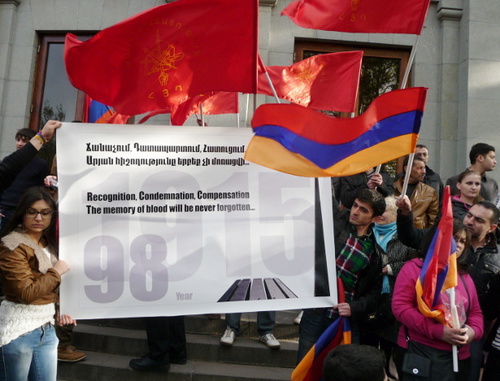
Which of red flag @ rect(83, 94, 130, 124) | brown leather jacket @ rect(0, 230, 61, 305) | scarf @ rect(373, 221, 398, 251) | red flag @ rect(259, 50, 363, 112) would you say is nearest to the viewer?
brown leather jacket @ rect(0, 230, 61, 305)

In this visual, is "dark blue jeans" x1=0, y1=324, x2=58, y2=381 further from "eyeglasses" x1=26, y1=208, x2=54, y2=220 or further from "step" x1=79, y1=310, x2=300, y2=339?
"step" x1=79, y1=310, x2=300, y2=339

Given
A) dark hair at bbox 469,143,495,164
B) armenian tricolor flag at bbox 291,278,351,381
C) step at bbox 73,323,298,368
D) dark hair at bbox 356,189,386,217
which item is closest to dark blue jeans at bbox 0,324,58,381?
armenian tricolor flag at bbox 291,278,351,381

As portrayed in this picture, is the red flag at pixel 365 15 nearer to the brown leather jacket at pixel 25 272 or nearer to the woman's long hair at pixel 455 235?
the woman's long hair at pixel 455 235

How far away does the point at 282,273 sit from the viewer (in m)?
3.58

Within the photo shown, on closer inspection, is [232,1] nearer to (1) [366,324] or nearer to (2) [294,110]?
(2) [294,110]

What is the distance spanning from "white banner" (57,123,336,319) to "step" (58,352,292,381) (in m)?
1.85

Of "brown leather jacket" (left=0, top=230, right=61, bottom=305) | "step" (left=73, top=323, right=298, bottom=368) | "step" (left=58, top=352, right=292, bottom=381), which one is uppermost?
"brown leather jacket" (left=0, top=230, right=61, bottom=305)

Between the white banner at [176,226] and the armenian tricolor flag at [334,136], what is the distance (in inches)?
16.1

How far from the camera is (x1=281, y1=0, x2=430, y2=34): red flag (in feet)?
12.2

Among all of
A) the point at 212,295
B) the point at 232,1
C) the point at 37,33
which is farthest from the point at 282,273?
the point at 37,33

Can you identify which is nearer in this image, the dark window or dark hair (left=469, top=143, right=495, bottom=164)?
dark hair (left=469, top=143, right=495, bottom=164)

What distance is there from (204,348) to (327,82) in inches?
120

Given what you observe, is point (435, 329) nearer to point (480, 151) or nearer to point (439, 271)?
point (439, 271)

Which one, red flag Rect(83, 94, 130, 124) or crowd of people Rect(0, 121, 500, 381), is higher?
red flag Rect(83, 94, 130, 124)
